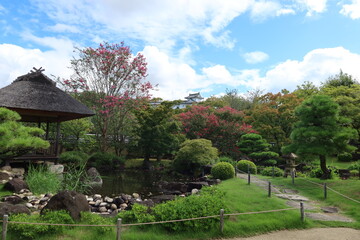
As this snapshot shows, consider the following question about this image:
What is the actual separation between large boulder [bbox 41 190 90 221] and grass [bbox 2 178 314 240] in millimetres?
508

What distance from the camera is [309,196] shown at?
9.38 metres

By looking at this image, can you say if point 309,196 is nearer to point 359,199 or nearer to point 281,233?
point 359,199

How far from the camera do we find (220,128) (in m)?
21.7

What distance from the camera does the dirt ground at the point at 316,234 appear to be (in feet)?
19.0

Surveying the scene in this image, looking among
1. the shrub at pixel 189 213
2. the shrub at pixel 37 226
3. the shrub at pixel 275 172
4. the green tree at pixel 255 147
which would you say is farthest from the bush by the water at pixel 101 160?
the shrub at pixel 189 213

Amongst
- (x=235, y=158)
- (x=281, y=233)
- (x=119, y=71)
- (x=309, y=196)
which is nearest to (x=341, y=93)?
(x=235, y=158)

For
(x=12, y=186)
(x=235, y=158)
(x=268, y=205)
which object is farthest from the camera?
(x=235, y=158)

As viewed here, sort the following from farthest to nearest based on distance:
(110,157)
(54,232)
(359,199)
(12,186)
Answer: (110,157) → (12,186) → (359,199) → (54,232)

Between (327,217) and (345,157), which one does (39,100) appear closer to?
(327,217)

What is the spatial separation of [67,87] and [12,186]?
471 inches

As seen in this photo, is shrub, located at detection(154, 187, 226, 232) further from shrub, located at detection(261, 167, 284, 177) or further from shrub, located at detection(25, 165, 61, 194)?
shrub, located at detection(261, 167, 284, 177)

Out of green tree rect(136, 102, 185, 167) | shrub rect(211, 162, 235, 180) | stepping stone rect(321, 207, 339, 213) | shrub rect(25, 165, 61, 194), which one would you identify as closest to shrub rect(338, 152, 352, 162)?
shrub rect(211, 162, 235, 180)

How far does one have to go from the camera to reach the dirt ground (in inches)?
228

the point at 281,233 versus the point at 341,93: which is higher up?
the point at 341,93
